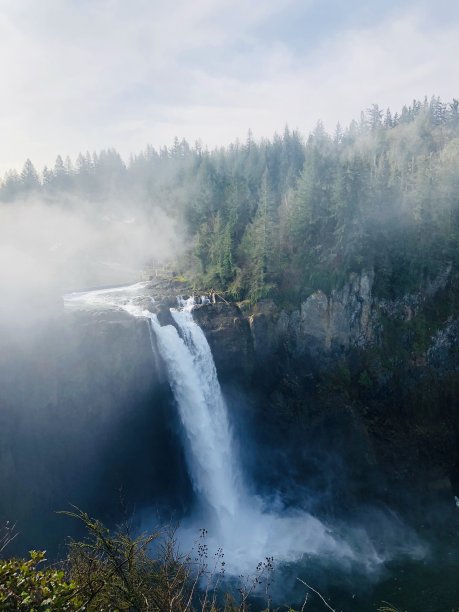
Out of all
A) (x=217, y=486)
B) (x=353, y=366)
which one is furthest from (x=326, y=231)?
(x=217, y=486)

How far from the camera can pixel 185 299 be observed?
41.7 m

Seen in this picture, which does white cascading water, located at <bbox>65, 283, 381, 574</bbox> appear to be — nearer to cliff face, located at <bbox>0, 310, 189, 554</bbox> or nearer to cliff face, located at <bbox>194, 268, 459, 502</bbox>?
cliff face, located at <bbox>0, 310, 189, 554</bbox>

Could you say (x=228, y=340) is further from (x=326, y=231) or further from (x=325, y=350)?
(x=326, y=231)

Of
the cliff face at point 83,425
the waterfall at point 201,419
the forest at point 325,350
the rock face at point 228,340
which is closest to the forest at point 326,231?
the forest at point 325,350

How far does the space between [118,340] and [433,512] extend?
27.6 metres

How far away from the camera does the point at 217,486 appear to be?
3469cm

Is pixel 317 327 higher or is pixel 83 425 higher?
pixel 317 327

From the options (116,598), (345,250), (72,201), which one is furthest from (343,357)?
(72,201)

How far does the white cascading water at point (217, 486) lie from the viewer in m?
30.8

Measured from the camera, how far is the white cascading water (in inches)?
1214

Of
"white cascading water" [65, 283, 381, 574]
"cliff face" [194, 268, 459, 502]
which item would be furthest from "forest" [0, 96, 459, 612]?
"white cascading water" [65, 283, 381, 574]

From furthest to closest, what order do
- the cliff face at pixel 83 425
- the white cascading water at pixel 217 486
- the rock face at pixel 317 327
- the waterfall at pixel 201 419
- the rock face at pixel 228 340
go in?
1. the rock face at pixel 317 327
2. the rock face at pixel 228 340
3. the waterfall at pixel 201 419
4. the white cascading water at pixel 217 486
5. the cliff face at pixel 83 425

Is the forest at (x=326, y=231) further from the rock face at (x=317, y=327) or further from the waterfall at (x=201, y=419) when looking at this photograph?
the waterfall at (x=201, y=419)

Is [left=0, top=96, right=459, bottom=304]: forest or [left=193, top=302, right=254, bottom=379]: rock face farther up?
[left=0, top=96, right=459, bottom=304]: forest
